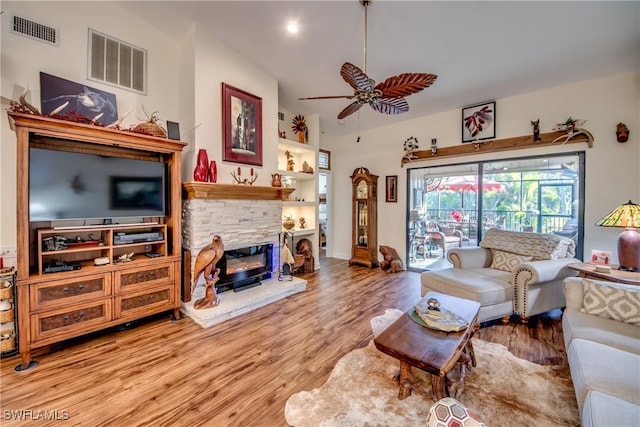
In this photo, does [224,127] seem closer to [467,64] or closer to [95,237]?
[95,237]

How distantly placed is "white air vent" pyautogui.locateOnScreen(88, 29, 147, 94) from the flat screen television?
0.99 metres

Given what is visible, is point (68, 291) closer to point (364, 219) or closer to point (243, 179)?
point (243, 179)

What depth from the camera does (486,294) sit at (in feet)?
8.73

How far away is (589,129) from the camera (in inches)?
137

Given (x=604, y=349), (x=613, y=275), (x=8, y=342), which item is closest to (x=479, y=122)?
(x=613, y=275)

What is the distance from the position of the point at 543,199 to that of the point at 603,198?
2.04 ft

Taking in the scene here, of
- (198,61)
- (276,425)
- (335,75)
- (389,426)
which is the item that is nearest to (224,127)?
A: (198,61)

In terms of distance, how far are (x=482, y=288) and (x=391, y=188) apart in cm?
299

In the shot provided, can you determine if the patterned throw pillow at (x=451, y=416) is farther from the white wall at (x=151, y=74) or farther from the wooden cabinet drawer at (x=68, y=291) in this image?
the white wall at (x=151, y=74)

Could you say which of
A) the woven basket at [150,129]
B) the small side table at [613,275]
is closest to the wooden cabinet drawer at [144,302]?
the woven basket at [150,129]

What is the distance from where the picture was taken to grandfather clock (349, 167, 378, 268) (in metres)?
5.38

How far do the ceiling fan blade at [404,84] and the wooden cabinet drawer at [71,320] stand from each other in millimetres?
3300

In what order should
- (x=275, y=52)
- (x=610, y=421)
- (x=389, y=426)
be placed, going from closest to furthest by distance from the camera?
(x=610, y=421) → (x=389, y=426) → (x=275, y=52)

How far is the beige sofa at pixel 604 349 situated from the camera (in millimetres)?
1135
